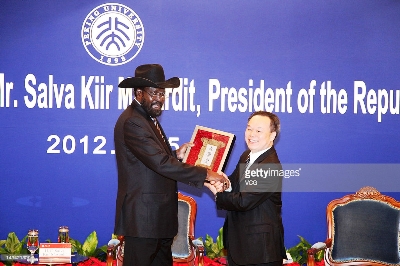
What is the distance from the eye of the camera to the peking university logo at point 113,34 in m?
5.38

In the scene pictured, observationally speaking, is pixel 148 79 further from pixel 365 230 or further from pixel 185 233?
pixel 365 230

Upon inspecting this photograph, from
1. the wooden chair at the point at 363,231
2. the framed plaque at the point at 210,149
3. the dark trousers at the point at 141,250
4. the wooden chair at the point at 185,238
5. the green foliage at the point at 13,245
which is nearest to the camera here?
the dark trousers at the point at 141,250

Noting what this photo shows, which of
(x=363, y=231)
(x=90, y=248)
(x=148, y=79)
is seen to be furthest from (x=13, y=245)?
(x=363, y=231)

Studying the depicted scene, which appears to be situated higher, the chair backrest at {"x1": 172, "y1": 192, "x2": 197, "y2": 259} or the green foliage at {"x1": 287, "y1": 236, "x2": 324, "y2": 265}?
the chair backrest at {"x1": 172, "y1": 192, "x2": 197, "y2": 259}

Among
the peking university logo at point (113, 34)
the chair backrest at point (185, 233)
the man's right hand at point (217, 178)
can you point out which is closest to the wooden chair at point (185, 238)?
the chair backrest at point (185, 233)

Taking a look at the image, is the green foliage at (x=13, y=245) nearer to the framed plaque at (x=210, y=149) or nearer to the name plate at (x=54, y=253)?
the name plate at (x=54, y=253)

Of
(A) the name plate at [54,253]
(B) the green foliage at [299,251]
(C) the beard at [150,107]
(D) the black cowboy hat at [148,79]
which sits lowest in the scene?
(B) the green foliage at [299,251]

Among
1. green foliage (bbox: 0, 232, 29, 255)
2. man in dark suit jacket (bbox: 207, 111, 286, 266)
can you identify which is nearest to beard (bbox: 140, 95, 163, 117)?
man in dark suit jacket (bbox: 207, 111, 286, 266)

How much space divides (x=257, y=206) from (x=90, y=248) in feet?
7.33

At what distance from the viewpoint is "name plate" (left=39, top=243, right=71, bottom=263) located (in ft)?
13.8

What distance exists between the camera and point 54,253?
4.21 meters

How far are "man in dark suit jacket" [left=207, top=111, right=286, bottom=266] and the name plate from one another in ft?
3.98

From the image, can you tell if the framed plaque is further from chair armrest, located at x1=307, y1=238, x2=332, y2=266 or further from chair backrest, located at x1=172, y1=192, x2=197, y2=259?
chair armrest, located at x1=307, y1=238, x2=332, y2=266

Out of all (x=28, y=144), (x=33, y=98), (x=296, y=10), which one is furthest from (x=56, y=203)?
(x=296, y=10)
